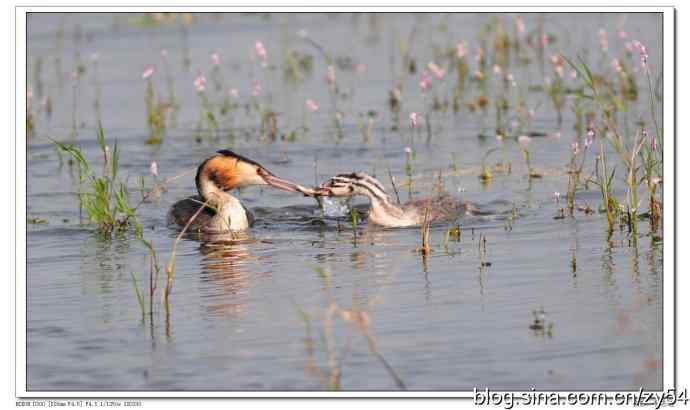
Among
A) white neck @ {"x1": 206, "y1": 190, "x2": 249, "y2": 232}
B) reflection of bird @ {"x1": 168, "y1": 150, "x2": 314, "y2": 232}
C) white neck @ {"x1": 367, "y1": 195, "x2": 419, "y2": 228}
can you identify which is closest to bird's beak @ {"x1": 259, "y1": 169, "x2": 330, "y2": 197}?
reflection of bird @ {"x1": 168, "y1": 150, "x2": 314, "y2": 232}

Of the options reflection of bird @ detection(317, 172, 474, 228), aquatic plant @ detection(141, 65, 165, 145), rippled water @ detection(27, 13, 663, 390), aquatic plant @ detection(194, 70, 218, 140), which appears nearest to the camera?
rippled water @ detection(27, 13, 663, 390)

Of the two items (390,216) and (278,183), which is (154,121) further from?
(390,216)

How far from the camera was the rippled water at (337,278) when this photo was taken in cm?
760

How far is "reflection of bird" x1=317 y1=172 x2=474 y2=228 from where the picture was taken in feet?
39.5

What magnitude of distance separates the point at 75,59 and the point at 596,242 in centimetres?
1134

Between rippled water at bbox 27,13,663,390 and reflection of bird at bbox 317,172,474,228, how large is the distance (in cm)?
27

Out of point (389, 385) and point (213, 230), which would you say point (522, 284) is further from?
point (213, 230)

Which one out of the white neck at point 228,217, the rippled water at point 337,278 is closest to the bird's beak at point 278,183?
the rippled water at point 337,278

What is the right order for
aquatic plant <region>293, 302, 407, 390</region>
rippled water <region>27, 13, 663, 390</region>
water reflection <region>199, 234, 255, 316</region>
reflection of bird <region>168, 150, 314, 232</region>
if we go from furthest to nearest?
reflection of bird <region>168, 150, 314, 232</region>
water reflection <region>199, 234, 255, 316</region>
rippled water <region>27, 13, 663, 390</region>
aquatic plant <region>293, 302, 407, 390</region>

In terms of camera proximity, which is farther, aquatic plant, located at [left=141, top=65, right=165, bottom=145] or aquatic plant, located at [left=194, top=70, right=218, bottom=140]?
aquatic plant, located at [left=141, top=65, right=165, bottom=145]

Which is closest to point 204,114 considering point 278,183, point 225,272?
point 278,183

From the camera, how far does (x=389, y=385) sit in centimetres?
729

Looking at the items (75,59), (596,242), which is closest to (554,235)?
(596,242)

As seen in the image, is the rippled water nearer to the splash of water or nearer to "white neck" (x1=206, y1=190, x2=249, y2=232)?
the splash of water
